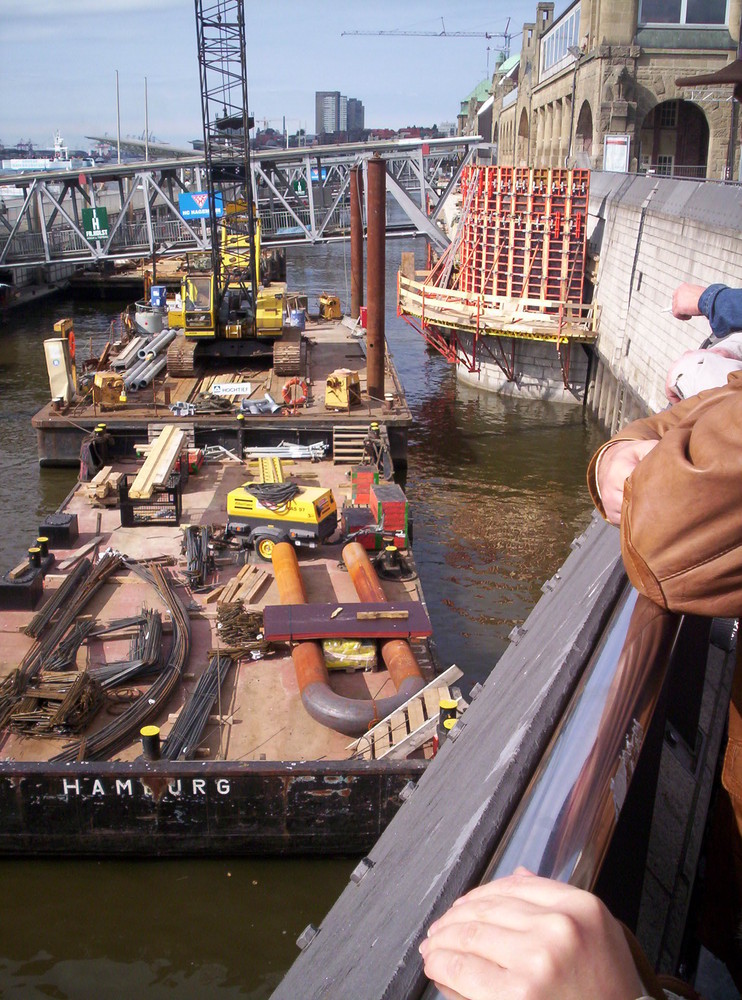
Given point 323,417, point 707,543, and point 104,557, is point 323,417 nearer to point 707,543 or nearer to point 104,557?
point 104,557

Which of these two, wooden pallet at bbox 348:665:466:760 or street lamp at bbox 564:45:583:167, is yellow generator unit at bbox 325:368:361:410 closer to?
wooden pallet at bbox 348:665:466:760

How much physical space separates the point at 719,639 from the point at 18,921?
9623 millimetres

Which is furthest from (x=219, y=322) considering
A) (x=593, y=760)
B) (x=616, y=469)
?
(x=593, y=760)

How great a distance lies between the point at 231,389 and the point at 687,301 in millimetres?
22907

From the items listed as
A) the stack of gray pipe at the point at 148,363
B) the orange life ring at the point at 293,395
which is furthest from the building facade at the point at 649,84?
the stack of gray pipe at the point at 148,363

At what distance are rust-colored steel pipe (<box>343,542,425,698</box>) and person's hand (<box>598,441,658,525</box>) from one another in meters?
10.0

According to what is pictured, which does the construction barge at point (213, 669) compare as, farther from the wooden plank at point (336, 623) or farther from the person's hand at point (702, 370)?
the person's hand at point (702, 370)

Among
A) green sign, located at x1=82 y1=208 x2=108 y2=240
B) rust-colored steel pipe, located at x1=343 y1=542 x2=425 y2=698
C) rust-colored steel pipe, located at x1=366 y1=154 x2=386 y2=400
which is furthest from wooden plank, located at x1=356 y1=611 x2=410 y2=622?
green sign, located at x1=82 y1=208 x2=108 y2=240

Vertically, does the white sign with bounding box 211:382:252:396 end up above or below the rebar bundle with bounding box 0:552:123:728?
above

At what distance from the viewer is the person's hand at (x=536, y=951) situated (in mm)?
1086

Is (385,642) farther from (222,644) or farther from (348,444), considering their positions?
(348,444)

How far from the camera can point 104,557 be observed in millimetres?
16281

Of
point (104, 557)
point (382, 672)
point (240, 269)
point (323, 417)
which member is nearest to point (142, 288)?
point (240, 269)

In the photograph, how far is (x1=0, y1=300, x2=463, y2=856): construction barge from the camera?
34.0 feet
